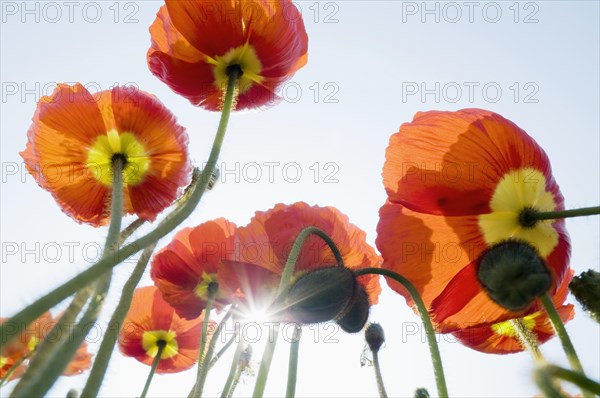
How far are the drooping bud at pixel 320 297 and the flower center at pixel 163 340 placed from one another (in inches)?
53.0

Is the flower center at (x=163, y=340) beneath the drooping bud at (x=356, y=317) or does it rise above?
above

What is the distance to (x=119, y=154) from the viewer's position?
1983 millimetres

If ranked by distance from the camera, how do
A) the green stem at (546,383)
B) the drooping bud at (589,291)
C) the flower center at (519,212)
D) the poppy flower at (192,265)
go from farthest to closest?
the poppy flower at (192,265) → the flower center at (519,212) → the drooping bud at (589,291) → the green stem at (546,383)

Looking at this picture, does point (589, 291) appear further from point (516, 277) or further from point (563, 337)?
point (516, 277)

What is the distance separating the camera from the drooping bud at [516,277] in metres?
1.09

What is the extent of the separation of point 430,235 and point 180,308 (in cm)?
99

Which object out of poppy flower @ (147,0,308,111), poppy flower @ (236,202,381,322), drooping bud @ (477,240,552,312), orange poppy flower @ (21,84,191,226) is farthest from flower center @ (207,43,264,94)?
drooping bud @ (477,240,552,312)

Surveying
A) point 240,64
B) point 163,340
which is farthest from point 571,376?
point 163,340

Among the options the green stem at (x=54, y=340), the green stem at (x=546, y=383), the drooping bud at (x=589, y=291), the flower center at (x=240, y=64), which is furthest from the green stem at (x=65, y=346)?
the drooping bud at (x=589, y=291)

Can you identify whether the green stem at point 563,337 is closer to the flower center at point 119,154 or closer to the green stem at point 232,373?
the green stem at point 232,373

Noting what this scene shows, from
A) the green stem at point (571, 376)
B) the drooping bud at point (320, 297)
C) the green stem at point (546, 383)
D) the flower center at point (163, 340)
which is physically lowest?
the green stem at point (546, 383)

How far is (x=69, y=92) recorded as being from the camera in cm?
189

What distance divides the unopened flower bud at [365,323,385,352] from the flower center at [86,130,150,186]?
2.85ft

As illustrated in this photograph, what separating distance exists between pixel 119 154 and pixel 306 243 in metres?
0.66
